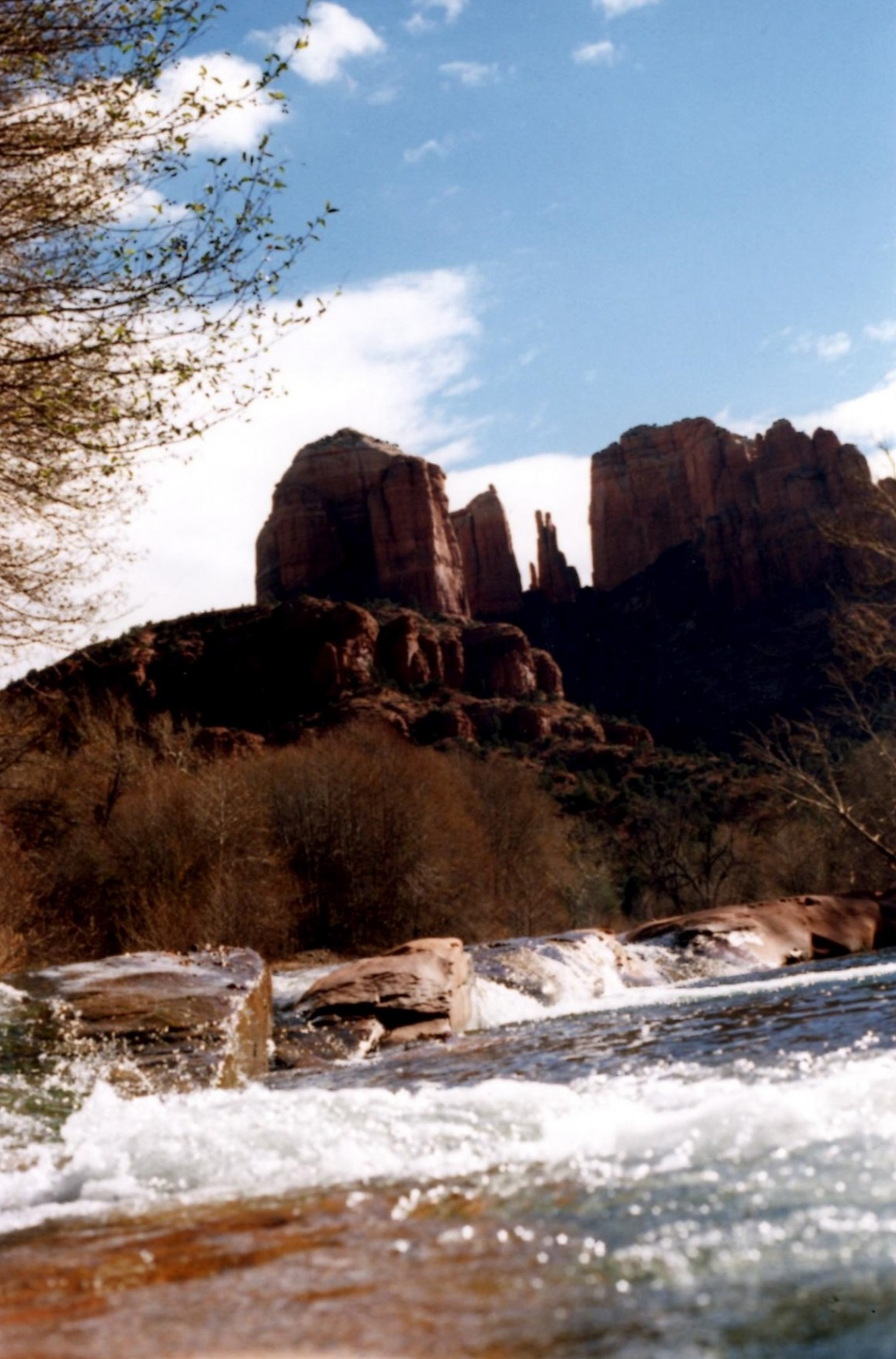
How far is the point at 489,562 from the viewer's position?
138 meters

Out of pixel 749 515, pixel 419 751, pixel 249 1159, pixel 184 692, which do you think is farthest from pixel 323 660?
pixel 249 1159

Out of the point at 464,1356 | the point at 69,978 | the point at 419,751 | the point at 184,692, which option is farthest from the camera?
the point at 184,692

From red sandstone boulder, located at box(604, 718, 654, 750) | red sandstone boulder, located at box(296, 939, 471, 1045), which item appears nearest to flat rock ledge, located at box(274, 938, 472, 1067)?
red sandstone boulder, located at box(296, 939, 471, 1045)

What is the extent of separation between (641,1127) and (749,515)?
388ft

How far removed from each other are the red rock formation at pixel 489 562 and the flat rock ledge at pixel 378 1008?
120077mm

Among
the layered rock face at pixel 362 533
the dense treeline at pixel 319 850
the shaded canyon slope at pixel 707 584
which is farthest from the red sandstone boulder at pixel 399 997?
the layered rock face at pixel 362 533

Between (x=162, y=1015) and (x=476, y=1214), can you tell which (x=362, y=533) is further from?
(x=476, y=1214)

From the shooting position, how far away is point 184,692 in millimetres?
72188

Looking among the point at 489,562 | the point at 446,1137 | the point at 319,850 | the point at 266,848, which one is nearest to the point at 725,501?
the point at 489,562

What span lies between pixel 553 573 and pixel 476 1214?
135 metres

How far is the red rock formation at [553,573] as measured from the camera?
136 meters

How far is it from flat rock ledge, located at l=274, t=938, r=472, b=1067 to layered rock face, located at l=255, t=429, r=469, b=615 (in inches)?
3890

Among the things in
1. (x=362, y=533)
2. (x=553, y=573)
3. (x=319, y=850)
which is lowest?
(x=319, y=850)

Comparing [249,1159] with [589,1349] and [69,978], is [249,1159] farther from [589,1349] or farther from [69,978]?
[69,978]
